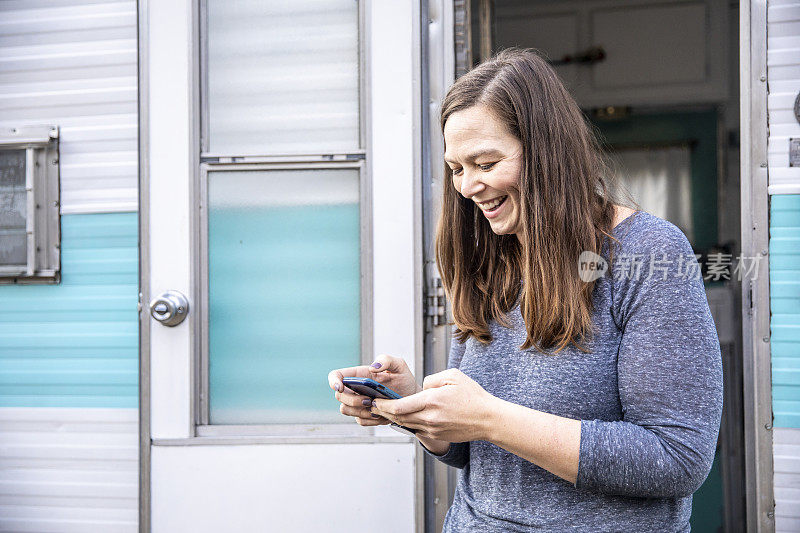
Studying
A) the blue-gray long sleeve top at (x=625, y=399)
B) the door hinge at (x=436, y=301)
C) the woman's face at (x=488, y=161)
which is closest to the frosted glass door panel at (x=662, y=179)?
the door hinge at (x=436, y=301)

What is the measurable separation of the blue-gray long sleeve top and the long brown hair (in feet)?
0.13

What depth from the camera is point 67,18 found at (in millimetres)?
2434

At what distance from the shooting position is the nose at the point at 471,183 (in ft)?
4.27

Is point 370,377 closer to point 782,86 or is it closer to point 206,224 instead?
point 206,224

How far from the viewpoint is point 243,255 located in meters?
2.34

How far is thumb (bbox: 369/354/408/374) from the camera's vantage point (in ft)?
4.96

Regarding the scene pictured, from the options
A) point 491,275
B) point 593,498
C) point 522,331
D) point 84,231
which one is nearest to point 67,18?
point 84,231

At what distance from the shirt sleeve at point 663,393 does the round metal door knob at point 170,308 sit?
1594 mm

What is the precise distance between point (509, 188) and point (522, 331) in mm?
291

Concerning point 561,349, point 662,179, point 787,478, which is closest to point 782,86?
point 787,478

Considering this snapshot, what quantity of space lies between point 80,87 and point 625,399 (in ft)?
7.49

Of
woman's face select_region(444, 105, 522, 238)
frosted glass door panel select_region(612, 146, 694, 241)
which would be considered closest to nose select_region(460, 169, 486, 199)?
woman's face select_region(444, 105, 522, 238)

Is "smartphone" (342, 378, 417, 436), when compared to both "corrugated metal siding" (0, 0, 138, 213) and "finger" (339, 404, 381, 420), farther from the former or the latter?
"corrugated metal siding" (0, 0, 138, 213)

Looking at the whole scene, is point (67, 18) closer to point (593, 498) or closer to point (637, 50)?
point (593, 498)
